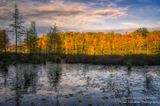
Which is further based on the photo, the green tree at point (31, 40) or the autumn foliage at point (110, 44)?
the autumn foliage at point (110, 44)

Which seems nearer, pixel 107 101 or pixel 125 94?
pixel 107 101

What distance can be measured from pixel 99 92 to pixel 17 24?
59024 mm

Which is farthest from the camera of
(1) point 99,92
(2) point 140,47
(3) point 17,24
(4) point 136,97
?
(2) point 140,47

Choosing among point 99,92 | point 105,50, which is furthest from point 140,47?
point 99,92

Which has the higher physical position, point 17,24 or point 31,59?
point 17,24

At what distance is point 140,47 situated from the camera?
470 feet

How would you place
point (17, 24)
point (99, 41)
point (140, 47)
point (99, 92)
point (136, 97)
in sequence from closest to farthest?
point (136, 97) → point (99, 92) → point (17, 24) → point (140, 47) → point (99, 41)

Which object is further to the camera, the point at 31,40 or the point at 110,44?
the point at 110,44

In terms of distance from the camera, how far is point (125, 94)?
19328 mm

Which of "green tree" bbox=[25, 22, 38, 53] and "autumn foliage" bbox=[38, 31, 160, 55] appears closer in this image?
"green tree" bbox=[25, 22, 38, 53]

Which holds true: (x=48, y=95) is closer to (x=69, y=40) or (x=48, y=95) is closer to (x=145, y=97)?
(x=145, y=97)

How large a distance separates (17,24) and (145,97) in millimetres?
61820

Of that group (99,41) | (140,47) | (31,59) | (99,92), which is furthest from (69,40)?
(99,92)

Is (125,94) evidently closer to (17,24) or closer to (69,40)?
(17,24)
